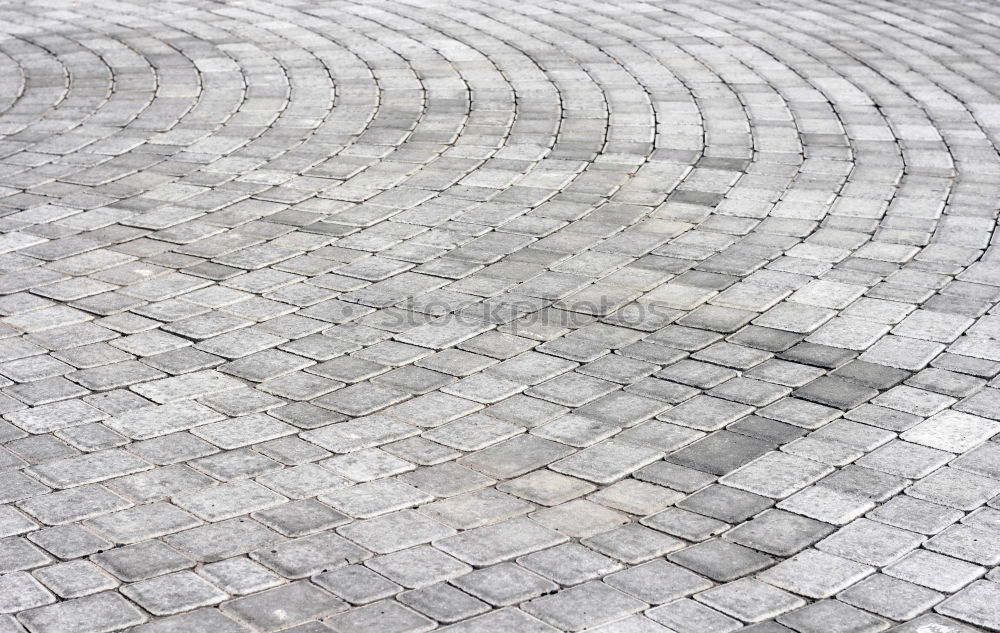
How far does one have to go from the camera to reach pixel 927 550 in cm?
393

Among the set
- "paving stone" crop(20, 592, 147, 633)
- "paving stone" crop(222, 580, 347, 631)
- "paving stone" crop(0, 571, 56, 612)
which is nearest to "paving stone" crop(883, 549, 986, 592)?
"paving stone" crop(222, 580, 347, 631)

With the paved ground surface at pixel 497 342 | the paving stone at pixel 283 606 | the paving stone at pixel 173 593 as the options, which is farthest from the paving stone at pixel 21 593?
the paving stone at pixel 283 606

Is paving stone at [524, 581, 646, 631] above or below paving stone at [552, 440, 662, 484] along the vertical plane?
below

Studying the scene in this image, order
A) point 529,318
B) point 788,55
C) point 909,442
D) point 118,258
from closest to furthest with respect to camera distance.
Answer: point 909,442, point 529,318, point 118,258, point 788,55

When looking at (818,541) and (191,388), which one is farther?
(191,388)

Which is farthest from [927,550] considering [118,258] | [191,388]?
[118,258]

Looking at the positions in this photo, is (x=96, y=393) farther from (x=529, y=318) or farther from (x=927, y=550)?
(x=927, y=550)

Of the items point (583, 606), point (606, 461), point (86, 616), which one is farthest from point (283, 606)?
point (606, 461)

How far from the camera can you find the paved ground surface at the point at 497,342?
381 cm

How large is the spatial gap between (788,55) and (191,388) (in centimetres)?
711

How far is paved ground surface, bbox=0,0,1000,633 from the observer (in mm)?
3814

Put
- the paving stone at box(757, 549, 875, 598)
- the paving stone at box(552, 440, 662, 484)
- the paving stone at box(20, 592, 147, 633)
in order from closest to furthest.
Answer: the paving stone at box(20, 592, 147, 633) → the paving stone at box(757, 549, 875, 598) → the paving stone at box(552, 440, 662, 484)

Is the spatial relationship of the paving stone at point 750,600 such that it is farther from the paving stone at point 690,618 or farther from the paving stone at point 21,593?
the paving stone at point 21,593

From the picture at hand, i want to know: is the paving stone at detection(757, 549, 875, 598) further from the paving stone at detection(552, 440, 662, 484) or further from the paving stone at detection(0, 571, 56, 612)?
the paving stone at detection(0, 571, 56, 612)
